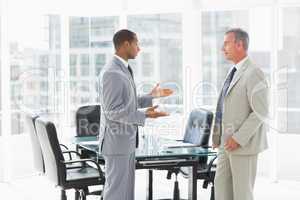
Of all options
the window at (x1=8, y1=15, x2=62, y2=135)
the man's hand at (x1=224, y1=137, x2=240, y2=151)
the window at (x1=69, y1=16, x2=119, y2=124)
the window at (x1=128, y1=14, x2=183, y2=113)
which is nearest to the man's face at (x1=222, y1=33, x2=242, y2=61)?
the man's hand at (x1=224, y1=137, x2=240, y2=151)

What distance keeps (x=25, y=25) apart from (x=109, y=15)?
115cm

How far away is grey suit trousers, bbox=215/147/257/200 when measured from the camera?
369 cm

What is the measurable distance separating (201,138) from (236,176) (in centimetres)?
112

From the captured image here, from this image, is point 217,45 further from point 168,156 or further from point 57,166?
point 57,166

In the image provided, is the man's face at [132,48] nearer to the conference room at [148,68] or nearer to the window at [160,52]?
the conference room at [148,68]

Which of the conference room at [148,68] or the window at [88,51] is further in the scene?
the window at [88,51]

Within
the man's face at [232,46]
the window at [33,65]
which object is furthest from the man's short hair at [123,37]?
the window at [33,65]

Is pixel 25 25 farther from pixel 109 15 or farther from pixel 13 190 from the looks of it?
pixel 13 190

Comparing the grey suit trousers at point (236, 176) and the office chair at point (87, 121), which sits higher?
the office chair at point (87, 121)

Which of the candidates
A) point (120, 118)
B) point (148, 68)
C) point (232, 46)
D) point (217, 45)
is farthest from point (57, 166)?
point (217, 45)

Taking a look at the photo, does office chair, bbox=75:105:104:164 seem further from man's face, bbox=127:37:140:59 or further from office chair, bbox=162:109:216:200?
man's face, bbox=127:37:140:59

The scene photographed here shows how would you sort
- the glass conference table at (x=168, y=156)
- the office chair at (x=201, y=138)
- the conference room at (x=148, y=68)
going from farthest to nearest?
the conference room at (x=148, y=68), the office chair at (x=201, y=138), the glass conference table at (x=168, y=156)

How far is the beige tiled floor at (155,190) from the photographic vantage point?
214 inches

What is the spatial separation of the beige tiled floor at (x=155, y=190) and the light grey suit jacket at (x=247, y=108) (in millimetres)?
1804
